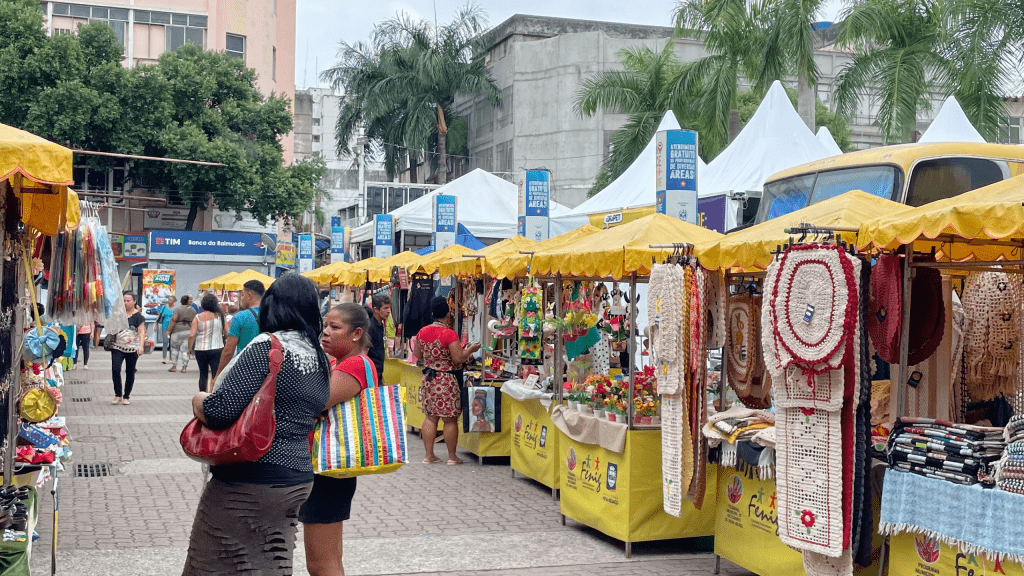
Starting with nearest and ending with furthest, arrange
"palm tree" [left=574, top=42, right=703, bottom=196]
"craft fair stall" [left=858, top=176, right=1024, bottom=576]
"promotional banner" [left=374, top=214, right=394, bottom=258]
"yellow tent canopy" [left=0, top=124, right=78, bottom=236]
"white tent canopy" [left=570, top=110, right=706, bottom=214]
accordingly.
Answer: "yellow tent canopy" [left=0, top=124, right=78, bottom=236] < "craft fair stall" [left=858, top=176, right=1024, bottom=576] < "white tent canopy" [left=570, top=110, right=706, bottom=214] < "promotional banner" [left=374, top=214, right=394, bottom=258] < "palm tree" [left=574, top=42, right=703, bottom=196]

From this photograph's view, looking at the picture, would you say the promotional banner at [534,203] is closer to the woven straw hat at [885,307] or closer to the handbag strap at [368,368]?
the woven straw hat at [885,307]

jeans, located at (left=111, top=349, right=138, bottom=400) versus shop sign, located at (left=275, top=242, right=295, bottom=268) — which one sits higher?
shop sign, located at (left=275, top=242, right=295, bottom=268)

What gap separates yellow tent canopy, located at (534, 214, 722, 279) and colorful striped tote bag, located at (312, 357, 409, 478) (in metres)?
2.94

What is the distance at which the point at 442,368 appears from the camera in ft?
34.6

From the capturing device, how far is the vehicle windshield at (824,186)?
9586 millimetres

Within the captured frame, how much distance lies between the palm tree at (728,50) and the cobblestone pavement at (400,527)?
14154mm

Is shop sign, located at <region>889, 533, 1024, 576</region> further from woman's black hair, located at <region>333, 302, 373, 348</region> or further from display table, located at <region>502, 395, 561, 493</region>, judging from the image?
display table, located at <region>502, 395, 561, 493</region>

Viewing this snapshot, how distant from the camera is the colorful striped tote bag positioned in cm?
435

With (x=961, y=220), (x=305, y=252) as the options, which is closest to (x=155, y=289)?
(x=305, y=252)

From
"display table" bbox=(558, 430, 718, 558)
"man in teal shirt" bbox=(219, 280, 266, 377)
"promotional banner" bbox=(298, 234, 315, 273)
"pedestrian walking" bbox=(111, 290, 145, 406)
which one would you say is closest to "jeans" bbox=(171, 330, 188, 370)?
"promotional banner" bbox=(298, 234, 315, 273)

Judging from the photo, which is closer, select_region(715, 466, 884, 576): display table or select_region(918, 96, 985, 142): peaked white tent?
select_region(715, 466, 884, 576): display table

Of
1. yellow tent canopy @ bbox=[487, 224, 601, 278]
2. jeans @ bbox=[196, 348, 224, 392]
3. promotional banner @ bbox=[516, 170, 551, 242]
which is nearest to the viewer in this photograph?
yellow tent canopy @ bbox=[487, 224, 601, 278]

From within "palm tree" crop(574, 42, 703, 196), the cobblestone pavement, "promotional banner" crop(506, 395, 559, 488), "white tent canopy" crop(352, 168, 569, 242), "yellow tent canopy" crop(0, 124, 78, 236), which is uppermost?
"palm tree" crop(574, 42, 703, 196)

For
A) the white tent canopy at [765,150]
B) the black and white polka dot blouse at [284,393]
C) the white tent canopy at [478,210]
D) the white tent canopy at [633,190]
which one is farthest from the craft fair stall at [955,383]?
the white tent canopy at [478,210]
